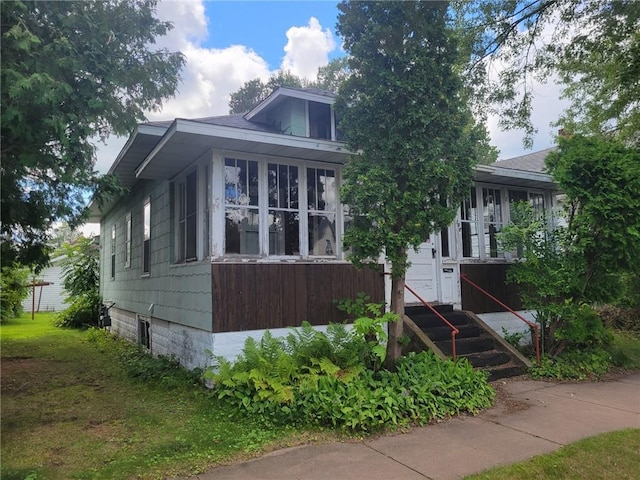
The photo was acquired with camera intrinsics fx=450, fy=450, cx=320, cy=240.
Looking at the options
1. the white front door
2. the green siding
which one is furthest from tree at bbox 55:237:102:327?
the white front door

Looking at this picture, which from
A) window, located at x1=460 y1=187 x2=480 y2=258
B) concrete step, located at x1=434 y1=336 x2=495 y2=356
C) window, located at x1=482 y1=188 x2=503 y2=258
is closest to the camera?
concrete step, located at x1=434 y1=336 x2=495 y2=356

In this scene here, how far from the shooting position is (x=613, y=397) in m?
5.84

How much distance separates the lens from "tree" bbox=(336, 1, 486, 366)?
17.6ft

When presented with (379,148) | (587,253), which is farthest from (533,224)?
(379,148)

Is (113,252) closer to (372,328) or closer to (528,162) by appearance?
(372,328)

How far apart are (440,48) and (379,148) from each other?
148 centimetres

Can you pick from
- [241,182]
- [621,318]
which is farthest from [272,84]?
[241,182]

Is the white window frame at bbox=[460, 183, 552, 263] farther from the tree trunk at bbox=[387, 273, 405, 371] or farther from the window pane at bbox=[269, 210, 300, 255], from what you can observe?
the window pane at bbox=[269, 210, 300, 255]

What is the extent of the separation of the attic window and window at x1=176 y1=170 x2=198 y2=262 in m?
2.14

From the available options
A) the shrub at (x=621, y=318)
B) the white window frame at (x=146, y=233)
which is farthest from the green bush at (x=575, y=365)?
the white window frame at (x=146, y=233)

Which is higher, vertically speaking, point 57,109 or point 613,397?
point 57,109

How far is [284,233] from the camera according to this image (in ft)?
21.6

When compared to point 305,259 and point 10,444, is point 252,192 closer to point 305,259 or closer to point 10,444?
point 305,259

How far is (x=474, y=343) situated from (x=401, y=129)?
3572 mm
